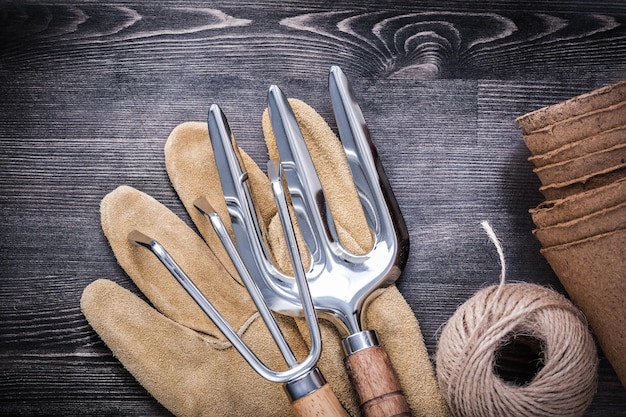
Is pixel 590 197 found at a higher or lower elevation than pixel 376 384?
higher

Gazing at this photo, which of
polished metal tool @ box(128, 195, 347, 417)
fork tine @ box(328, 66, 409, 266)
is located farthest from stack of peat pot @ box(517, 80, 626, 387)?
polished metal tool @ box(128, 195, 347, 417)

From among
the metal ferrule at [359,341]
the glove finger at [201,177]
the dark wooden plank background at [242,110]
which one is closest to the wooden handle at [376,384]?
the metal ferrule at [359,341]

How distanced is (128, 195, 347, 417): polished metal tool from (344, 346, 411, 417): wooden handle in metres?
0.04

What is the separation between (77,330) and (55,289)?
0.06 m

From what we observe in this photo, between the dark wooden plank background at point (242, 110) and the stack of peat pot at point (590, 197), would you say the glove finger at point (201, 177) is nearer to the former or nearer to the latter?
the dark wooden plank background at point (242, 110)

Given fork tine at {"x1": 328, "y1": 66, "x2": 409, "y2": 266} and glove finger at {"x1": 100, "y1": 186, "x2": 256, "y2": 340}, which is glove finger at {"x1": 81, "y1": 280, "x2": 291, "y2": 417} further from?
fork tine at {"x1": 328, "y1": 66, "x2": 409, "y2": 266}

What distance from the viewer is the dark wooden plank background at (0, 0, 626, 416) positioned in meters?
0.79

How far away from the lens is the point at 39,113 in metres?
0.81

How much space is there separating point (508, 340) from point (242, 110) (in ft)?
1.44

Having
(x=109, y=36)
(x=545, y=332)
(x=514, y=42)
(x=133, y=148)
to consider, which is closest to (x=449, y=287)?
(x=545, y=332)

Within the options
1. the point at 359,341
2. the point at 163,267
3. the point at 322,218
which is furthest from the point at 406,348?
the point at 163,267

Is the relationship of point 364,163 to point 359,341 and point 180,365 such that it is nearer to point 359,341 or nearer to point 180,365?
point 359,341

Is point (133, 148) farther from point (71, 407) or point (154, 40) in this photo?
point (71, 407)

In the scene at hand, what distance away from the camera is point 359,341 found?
2.32 feet
